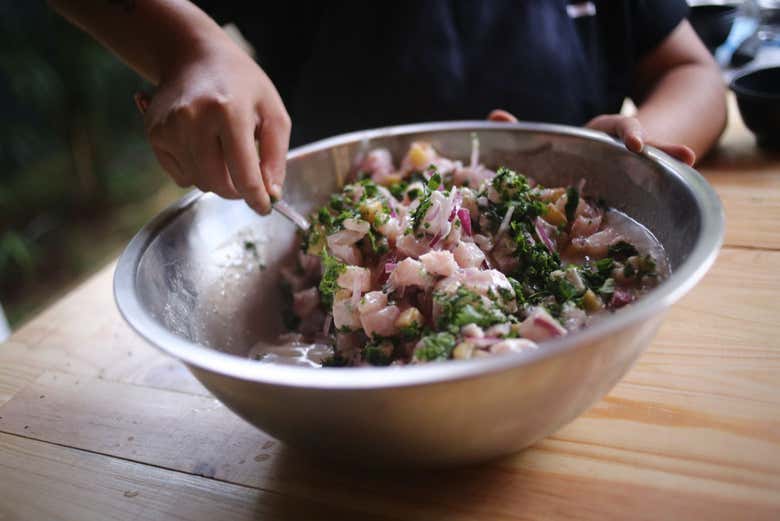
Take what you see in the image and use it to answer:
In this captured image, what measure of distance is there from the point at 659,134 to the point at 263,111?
2.88 ft

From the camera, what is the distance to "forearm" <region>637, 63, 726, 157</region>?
137 centimetres

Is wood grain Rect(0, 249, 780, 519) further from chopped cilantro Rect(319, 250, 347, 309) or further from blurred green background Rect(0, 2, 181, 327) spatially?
blurred green background Rect(0, 2, 181, 327)

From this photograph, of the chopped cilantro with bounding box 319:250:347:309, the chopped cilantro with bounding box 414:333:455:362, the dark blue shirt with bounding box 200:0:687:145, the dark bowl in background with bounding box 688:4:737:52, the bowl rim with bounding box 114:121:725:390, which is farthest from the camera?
the dark bowl in background with bounding box 688:4:737:52

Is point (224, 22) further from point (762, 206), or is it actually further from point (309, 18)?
point (762, 206)

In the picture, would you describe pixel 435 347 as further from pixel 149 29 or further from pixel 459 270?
pixel 149 29

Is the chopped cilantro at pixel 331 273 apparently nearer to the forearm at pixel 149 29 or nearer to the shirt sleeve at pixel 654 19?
the forearm at pixel 149 29

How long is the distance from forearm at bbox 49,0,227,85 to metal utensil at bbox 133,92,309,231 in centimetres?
5

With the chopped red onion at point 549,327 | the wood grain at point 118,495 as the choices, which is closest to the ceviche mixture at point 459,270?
the chopped red onion at point 549,327

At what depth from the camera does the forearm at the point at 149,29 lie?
40.5 inches

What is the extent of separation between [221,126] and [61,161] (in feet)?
8.25

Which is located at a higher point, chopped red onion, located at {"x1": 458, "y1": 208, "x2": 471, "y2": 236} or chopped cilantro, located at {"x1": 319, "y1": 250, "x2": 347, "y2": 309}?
chopped red onion, located at {"x1": 458, "y1": 208, "x2": 471, "y2": 236}

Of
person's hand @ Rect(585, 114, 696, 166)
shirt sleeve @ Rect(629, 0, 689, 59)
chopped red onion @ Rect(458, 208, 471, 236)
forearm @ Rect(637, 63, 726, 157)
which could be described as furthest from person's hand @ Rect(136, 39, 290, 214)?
shirt sleeve @ Rect(629, 0, 689, 59)

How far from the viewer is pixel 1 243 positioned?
270 centimetres

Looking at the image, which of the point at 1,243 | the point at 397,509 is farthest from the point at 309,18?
the point at 1,243
